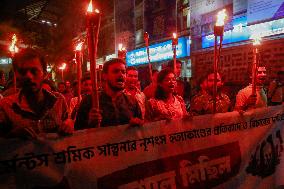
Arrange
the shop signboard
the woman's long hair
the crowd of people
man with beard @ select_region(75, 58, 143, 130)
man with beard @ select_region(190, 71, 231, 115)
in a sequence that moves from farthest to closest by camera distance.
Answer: the shop signboard → man with beard @ select_region(190, 71, 231, 115) → the woman's long hair → man with beard @ select_region(75, 58, 143, 130) → the crowd of people

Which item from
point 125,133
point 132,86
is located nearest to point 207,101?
point 132,86

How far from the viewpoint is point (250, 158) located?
3.22 meters

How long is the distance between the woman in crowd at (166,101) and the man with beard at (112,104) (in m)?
0.54

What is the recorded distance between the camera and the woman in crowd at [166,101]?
12.3 ft

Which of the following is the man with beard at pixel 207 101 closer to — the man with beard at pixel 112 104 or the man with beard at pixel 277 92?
the man with beard at pixel 112 104

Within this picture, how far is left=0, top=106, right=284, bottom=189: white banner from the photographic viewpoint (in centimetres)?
216

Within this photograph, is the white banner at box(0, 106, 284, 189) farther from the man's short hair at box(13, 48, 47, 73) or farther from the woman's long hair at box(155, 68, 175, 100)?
the woman's long hair at box(155, 68, 175, 100)

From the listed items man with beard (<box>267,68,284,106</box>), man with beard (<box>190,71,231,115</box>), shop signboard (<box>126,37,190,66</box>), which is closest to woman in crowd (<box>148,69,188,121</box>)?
man with beard (<box>190,71,231,115</box>)

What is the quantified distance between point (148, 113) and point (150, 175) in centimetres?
116

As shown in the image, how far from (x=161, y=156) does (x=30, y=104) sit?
112 centimetres

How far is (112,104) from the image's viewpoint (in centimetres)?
308

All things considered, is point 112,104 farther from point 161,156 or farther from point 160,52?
point 160,52

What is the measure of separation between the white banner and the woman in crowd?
783 mm

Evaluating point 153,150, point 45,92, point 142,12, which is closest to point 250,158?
point 153,150
